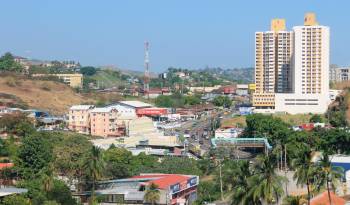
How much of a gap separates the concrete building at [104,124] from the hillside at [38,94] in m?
15.6

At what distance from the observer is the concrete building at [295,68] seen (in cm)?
6919

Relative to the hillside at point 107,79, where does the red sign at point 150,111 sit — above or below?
below

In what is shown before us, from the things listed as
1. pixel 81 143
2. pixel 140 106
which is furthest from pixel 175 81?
pixel 81 143

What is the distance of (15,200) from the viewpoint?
27453 millimetres

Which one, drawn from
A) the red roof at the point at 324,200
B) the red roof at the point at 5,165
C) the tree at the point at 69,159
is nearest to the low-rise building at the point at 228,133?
the tree at the point at 69,159

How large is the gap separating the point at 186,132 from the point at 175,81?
73875 mm

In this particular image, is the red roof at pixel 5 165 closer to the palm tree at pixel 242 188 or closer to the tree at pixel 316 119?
the palm tree at pixel 242 188

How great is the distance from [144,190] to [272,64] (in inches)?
1673

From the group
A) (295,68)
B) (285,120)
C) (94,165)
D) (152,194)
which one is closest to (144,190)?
(152,194)

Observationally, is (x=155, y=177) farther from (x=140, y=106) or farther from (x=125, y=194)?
(x=140, y=106)

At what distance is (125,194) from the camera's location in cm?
3175

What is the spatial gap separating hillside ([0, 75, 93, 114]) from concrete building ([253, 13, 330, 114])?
22.0m

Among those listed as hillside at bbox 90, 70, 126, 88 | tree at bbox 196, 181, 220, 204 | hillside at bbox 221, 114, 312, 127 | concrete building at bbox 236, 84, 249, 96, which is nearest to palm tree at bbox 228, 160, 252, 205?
tree at bbox 196, 181, 220, 204

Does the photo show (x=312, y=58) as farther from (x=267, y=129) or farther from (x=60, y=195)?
(x=60, y=195)
